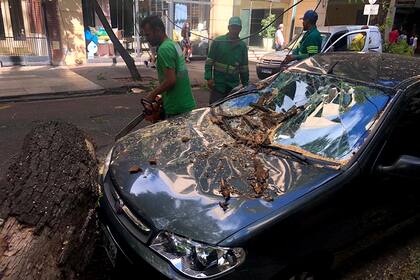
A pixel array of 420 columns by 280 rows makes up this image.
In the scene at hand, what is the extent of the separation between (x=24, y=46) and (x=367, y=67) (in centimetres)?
1221

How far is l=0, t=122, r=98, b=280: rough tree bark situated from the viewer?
2.17 m

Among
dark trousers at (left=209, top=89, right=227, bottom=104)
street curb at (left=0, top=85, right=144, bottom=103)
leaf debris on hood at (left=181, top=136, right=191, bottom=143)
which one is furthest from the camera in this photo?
street curb at (left=0, top=85, right=144, bottom=103)

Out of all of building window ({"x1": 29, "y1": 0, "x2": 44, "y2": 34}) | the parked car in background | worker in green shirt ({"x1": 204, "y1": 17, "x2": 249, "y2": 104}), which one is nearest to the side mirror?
worker in green shirt ({"x1": 204, "y1": 17, "x2": 249, "y2": 104})

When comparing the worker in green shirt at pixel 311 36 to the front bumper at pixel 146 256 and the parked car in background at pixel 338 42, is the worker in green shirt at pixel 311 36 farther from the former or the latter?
the front bumper at pixel 146 256

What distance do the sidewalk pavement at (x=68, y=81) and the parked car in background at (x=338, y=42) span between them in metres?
1.44

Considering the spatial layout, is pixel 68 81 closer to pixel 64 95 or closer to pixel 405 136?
pixel 64 95

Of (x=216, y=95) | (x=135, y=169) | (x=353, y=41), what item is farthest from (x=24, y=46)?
(x=135, y=169)

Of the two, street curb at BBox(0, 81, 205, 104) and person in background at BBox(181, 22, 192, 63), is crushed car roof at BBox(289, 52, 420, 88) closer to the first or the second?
street curb at BBox(0, 81, 205, 104)

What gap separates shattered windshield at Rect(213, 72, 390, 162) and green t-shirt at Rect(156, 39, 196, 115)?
1.93 ft

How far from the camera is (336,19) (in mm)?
22547

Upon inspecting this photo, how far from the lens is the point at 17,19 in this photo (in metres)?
12.4

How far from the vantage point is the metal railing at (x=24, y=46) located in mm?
12414

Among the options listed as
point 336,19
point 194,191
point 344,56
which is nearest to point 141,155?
point 194,191

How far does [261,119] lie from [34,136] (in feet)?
6.52
